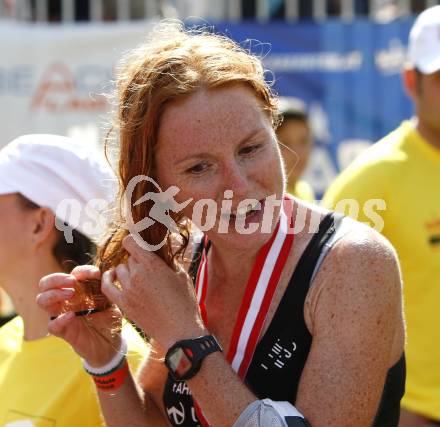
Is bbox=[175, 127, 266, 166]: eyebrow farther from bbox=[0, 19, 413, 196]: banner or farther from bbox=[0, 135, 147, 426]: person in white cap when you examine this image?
bbox=[0, 19, 413, 196]: banner

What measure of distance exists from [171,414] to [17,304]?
67 cm

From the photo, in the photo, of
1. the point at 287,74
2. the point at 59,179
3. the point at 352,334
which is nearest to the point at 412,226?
the point at 59,179

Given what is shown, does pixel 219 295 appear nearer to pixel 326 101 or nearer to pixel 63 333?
pixel 63 333

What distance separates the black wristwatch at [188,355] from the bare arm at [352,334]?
21cm

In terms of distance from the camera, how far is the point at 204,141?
2.03m

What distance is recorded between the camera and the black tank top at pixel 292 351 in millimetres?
1990

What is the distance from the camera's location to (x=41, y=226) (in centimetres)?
269

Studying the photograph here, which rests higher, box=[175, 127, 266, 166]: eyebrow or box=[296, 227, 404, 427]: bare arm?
box=[175, 127, 266, 166]: eyebrow

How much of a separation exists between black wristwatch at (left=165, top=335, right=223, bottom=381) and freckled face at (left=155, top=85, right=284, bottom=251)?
0.27m

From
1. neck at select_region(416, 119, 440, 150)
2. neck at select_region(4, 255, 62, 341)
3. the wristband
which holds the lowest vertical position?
the wristband

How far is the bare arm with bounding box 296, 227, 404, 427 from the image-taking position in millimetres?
1871

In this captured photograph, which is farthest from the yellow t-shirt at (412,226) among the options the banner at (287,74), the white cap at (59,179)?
the banner at (287,74)

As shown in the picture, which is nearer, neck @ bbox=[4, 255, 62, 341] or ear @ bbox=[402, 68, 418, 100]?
neck @ bbox=[4, 255, 62, 341]

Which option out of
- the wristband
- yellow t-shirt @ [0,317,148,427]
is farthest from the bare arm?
yellow t-shirt @ [0,317,148,427]
